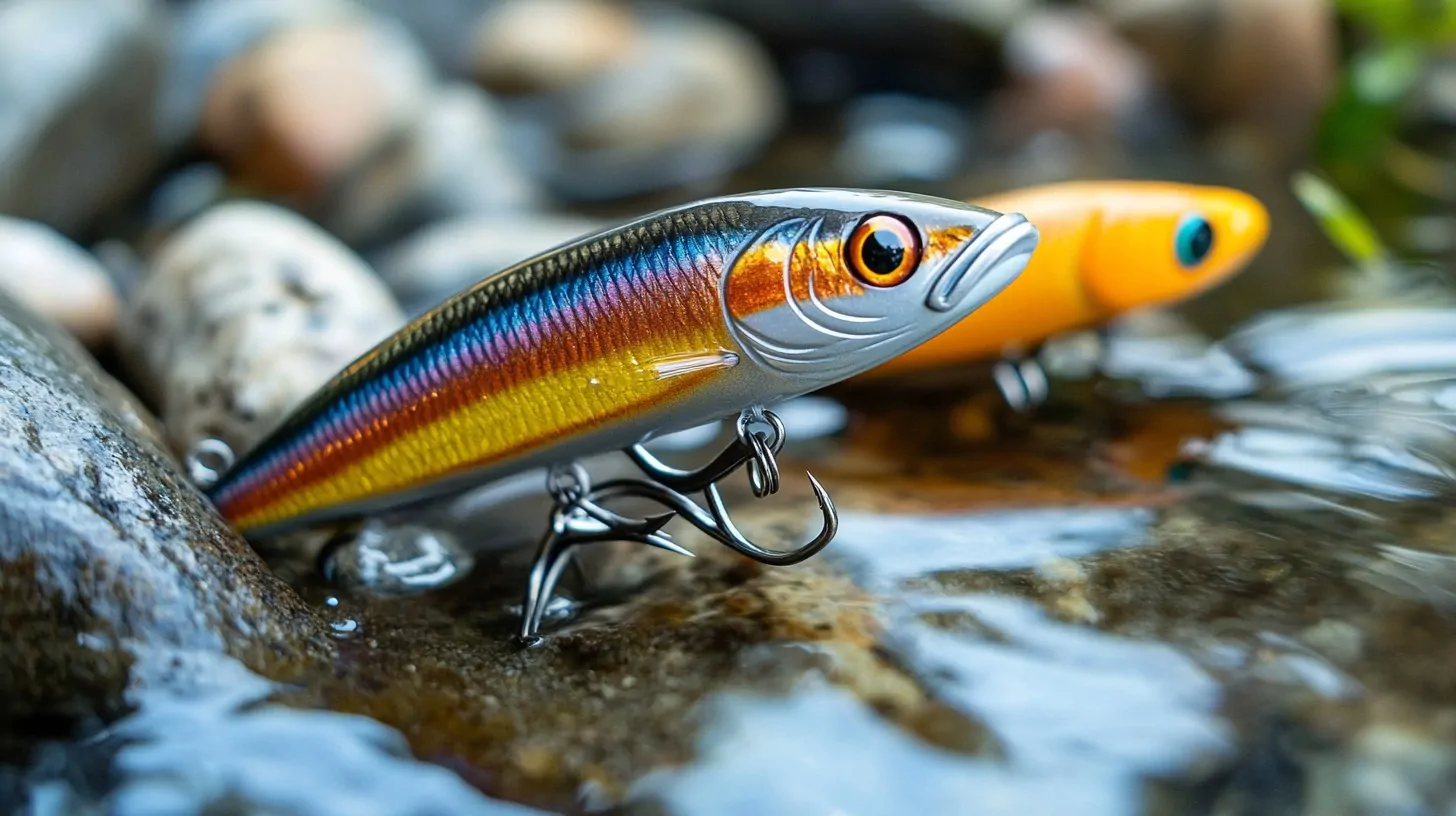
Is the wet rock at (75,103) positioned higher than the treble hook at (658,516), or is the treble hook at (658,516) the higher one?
the wet rock at (75,103)

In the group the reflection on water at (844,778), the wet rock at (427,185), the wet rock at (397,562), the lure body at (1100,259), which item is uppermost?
the wet rock at (427,185)

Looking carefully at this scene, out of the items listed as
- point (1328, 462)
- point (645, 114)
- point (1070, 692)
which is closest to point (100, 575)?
point (1070, 692)

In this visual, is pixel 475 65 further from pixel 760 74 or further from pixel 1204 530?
pixel 1204 530

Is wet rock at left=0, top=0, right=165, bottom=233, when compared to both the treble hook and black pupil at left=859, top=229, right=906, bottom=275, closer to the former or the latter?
the treble hook

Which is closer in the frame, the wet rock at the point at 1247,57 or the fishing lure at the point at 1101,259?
the fishing lure at the point at 1101,259

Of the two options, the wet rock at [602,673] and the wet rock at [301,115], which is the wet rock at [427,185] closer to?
the wet rock at [301,115]

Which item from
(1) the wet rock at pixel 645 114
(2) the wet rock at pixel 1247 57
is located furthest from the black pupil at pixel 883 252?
(2) the wet rock at pixel 1247 57

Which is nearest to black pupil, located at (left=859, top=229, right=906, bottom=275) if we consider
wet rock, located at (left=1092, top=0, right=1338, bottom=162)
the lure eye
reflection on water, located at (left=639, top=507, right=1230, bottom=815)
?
the lure eye
